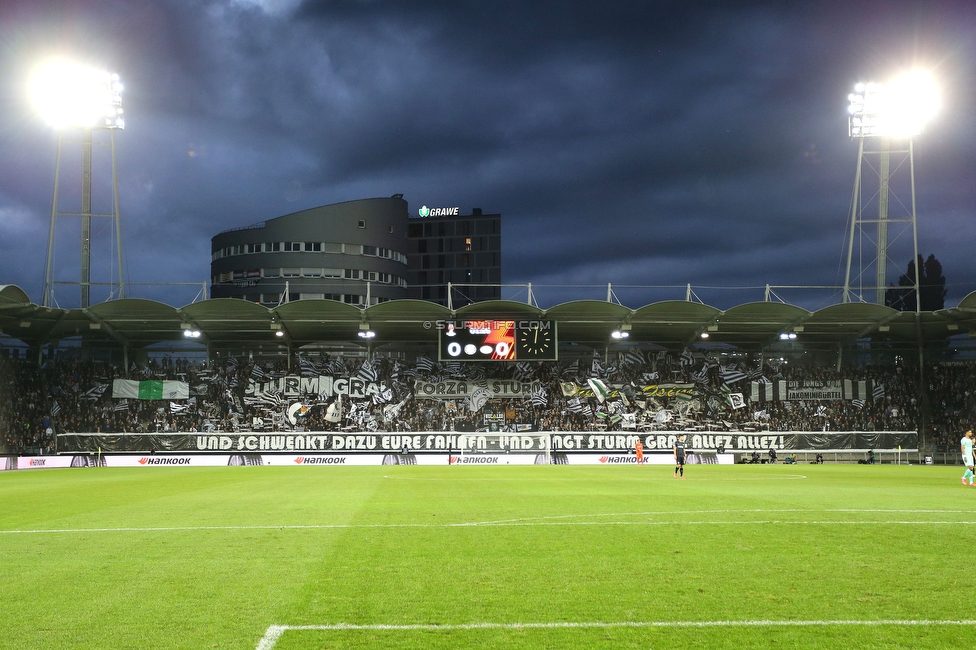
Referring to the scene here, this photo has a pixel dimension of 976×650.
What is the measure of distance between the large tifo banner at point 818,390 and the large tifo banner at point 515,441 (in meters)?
6.49

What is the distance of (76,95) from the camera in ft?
147

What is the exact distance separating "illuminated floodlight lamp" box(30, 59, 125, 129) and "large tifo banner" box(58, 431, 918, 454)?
65.6ft

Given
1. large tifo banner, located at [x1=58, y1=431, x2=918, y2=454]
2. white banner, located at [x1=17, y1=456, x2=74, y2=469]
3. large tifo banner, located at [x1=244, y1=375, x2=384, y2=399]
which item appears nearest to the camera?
white banner, located at [x1=17, y1=456, x2=74, y2=469]

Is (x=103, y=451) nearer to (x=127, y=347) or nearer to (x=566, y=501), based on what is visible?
(x=127, y=347)

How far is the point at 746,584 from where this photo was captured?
8352 millimetres

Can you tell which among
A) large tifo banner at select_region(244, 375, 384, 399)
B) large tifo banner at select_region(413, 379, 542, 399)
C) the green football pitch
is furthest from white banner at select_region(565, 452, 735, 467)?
the green football pitch

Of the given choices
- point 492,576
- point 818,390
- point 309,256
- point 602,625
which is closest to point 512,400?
point 818,390

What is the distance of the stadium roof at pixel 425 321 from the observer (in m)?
47.6

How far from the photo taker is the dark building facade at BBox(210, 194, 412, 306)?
89.1 metres

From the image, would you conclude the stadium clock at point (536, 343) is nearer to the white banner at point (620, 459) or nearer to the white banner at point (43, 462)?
the white banner at point (620, 459)

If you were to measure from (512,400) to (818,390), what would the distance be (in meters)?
22.4

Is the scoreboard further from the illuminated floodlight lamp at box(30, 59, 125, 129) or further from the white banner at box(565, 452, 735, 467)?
the illuminated floodlight lamp at box(30, 59, 125, 129)

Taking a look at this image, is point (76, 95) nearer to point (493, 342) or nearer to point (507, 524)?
point (493, 342)

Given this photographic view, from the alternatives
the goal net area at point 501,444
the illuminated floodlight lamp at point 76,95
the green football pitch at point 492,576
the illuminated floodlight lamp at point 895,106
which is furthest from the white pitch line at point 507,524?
the illuminated floodlight lamp at point 895,106
